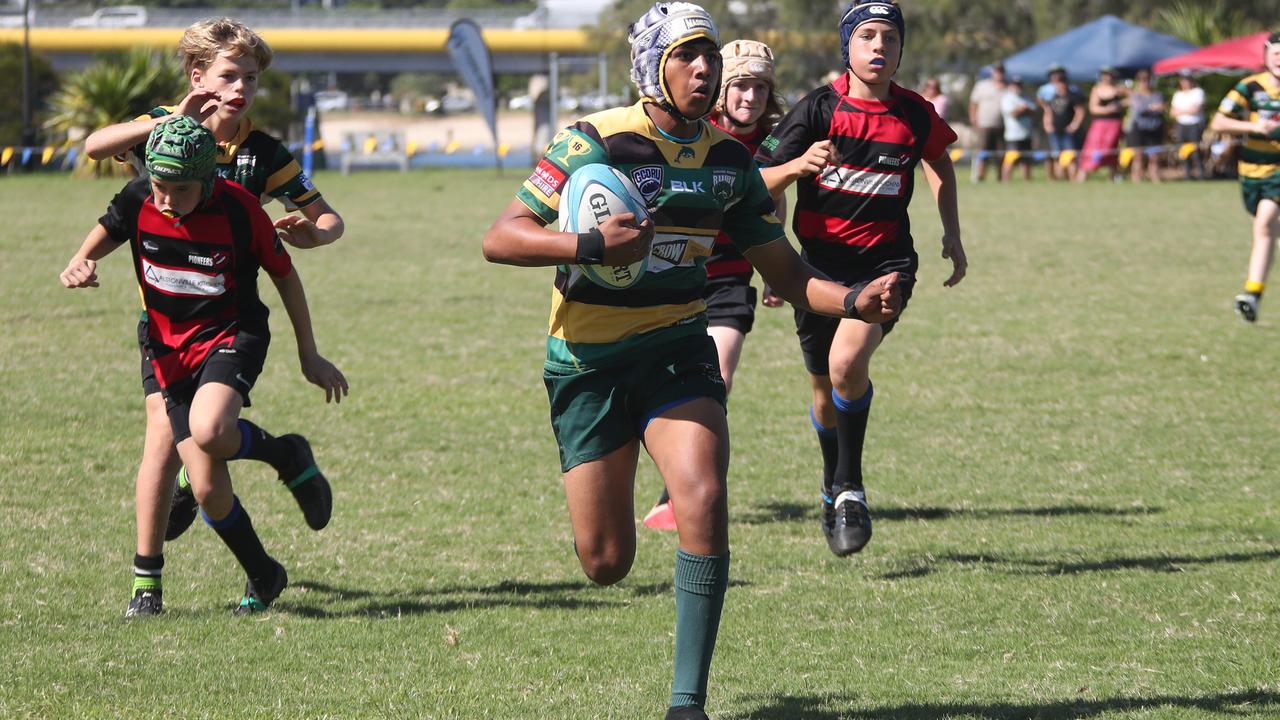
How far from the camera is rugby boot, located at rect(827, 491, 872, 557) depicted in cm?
648

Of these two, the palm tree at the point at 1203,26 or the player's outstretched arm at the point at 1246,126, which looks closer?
the player's outstretched arm at the point at 1246,126

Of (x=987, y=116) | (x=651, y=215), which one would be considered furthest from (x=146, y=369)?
(x=987, y=116)

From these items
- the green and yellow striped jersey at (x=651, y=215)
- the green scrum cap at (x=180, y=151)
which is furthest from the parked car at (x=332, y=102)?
the green and yellow striped jersey at (x=651, y=215)

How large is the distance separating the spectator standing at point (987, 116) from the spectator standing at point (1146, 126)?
265cm

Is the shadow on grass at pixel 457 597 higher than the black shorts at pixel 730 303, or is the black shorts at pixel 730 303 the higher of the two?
the black shorts at pixel 730 303

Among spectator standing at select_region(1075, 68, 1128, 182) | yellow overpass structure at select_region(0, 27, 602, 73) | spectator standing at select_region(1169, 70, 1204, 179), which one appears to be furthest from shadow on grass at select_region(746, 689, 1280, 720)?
yellow overpass structure at select_region(0, 27, 602, 73)

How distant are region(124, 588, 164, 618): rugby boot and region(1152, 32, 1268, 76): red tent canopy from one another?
1128 inches

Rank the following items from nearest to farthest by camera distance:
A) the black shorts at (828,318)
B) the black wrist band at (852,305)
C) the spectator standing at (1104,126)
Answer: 1. the black wrist band at (852,305)
2. the black shorts at (828,318)
3. the spectator standing at (1104,126)

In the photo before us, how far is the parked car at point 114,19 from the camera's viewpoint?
68.5m

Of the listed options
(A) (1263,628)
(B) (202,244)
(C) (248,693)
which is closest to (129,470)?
(B) (202,244)

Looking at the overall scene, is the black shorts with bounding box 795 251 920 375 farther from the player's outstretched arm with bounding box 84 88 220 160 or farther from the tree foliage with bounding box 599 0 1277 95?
the tree foliage with bounding box 599 0 1277 95

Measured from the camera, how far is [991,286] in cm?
1585

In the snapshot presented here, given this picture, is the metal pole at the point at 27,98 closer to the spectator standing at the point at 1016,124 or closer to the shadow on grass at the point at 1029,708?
the spectator standing at the point at 1016,124

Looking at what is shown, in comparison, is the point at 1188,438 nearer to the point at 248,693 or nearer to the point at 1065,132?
the point at 248,693
